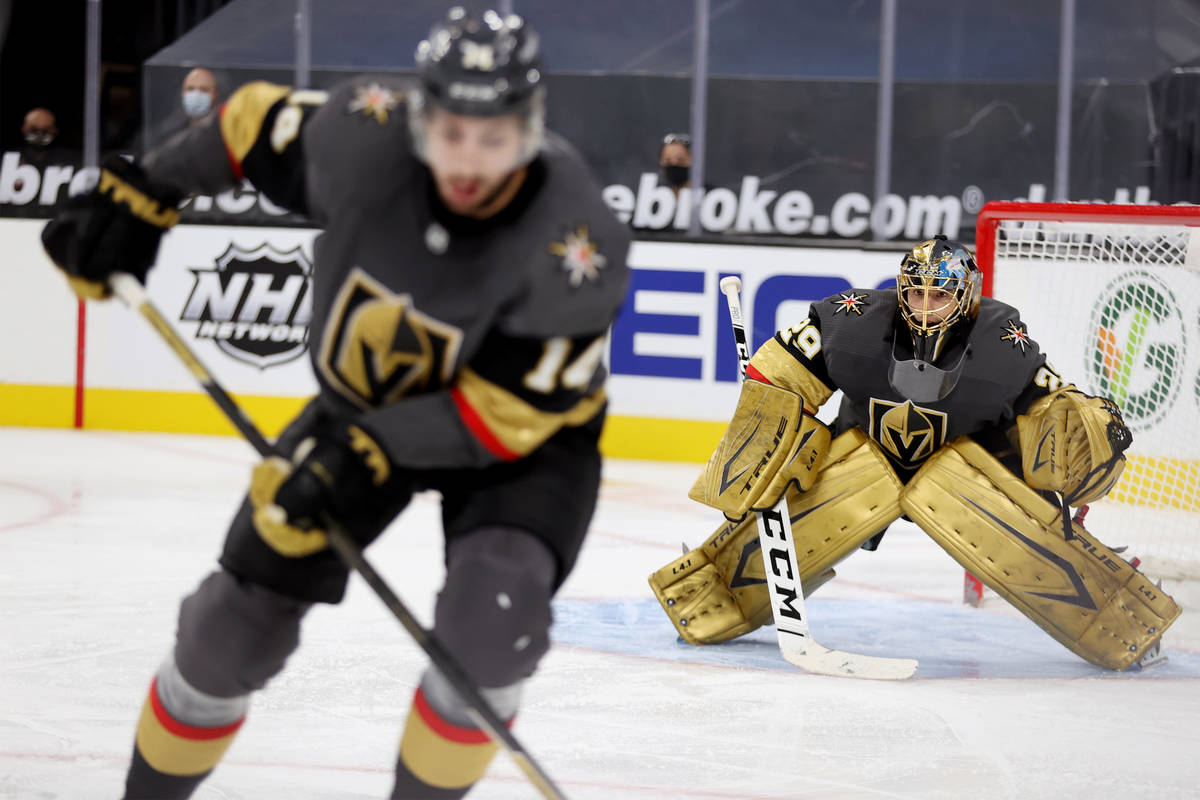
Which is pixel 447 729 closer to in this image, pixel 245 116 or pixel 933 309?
pixel 245 116

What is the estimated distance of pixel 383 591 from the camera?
1791 millimetres

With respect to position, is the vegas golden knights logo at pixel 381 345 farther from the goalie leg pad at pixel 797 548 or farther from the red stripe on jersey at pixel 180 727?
the goalie leg pad at pixel 797 548

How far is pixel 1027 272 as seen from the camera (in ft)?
13.4

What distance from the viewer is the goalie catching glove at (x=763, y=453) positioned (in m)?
3.31

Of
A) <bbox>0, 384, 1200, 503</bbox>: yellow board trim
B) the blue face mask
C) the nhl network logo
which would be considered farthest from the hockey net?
the blue face mask

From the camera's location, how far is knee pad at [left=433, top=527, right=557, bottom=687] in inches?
65.8

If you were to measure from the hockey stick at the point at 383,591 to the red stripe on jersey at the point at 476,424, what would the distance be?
0.19 metres

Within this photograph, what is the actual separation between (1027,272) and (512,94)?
109 inches

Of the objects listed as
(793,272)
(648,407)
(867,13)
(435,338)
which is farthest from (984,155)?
(435,338)

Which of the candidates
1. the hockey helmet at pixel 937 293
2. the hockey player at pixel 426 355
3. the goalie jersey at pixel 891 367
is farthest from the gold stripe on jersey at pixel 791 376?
the hockey player at pixel 426 355

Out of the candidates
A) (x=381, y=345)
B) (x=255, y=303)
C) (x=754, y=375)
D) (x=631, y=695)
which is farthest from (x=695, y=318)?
(x=381, y=345)

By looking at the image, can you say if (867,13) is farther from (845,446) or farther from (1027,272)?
(845,446)

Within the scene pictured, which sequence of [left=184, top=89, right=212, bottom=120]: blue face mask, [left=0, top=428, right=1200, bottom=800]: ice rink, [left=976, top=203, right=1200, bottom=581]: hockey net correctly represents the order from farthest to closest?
[left=184, top=89, right=212, bottom=120]: blue face mask, [left=976, top=203, right=1200, bottom=581]: hockey net, [left=0, top=428, right=1200, bottom=800]: ice rink

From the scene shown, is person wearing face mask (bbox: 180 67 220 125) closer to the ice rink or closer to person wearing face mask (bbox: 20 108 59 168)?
person wearing face mask (bbox: 20 108 59 168)
